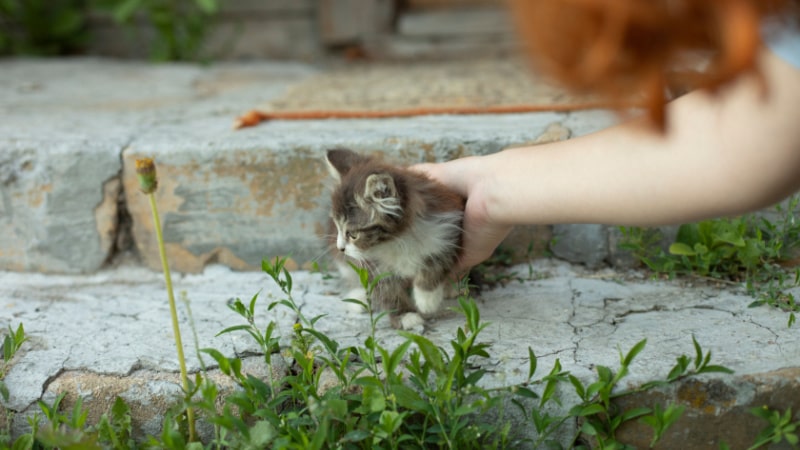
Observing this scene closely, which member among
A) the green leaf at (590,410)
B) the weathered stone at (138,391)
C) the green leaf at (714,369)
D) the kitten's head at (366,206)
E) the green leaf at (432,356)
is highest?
the kitten's head at (366,206)

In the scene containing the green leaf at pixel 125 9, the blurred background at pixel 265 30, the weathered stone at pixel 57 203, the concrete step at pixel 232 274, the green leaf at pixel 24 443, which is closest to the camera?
the green leaf at pixel 24 443

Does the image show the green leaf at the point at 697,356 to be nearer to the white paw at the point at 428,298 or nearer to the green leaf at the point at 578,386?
the green leaf at the point at 578,386

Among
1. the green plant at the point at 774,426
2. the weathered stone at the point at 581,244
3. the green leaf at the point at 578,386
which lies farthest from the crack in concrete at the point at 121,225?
the green plant at the point at 774,426

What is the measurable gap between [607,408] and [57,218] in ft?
6.63

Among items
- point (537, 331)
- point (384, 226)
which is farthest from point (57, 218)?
point (537, 331)

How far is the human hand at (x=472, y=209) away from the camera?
6.45 feet

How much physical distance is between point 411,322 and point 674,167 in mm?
980

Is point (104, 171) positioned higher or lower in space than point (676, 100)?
lower

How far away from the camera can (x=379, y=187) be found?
77.1 inches

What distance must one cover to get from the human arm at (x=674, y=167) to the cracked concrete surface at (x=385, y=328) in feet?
1.32

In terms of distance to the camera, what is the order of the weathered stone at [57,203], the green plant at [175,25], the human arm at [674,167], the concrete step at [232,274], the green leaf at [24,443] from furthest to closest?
the green plant at [175,25], the weathered stone at [57,203], the concrete step at [232,274], the green leaf at [24,443], the human arm at [674,167]

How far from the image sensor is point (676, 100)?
1.55 m

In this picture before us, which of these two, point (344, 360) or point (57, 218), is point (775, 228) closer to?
point (344, 360)

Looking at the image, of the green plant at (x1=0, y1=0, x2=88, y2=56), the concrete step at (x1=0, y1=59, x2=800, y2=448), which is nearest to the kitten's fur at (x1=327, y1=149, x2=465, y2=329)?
the concrete step at (x1=0, y1=59, x2=800, y2=448)
